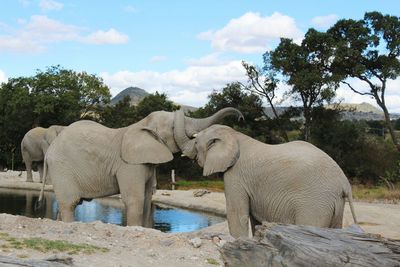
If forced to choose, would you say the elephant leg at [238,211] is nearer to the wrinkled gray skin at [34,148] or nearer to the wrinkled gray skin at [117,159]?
the wrinkled gray skin at [117,159]

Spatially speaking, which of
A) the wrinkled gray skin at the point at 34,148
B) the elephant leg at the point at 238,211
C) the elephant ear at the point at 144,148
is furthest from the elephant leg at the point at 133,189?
the wrinkled gray skin at the point at 34,148

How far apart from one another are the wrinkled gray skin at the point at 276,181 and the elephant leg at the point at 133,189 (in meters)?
2.00

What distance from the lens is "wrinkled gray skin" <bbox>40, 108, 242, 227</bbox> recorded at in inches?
464

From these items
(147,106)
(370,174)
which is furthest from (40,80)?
(370,174)

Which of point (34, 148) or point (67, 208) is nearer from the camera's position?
point (67, 208)

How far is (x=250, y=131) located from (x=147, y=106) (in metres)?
6.57

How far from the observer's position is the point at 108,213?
20.7 metres

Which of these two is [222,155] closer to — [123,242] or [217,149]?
[217,149]

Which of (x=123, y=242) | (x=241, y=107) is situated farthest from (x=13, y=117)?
(x=123, y=242)

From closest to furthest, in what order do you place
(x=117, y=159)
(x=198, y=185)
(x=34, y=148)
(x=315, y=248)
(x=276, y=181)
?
1. (x=315, y=248)
2. (x=276, y=181)
3. (x=117, y=159)
4. (x=34, y=148)
5. (x=198, y=185)

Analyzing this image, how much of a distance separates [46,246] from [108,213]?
12.8 meters

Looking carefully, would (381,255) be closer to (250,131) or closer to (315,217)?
(315,217)

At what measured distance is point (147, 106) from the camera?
3681cm

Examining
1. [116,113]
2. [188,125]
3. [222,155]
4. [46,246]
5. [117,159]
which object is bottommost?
[46,246]
